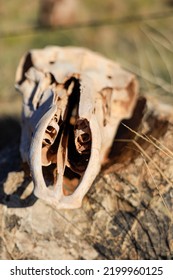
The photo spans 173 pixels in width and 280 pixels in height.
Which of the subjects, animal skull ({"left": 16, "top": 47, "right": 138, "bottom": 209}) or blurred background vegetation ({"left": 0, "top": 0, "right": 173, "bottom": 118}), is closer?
animal skull ({"left": 16, "top": 47, "right": 138, "bottom": 209})

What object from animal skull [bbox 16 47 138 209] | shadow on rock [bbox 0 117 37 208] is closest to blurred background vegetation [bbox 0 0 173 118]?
animal skull [bbox 16 47 138 209]

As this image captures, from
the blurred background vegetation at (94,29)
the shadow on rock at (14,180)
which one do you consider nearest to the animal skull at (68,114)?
the shadow on rock at (14,180)

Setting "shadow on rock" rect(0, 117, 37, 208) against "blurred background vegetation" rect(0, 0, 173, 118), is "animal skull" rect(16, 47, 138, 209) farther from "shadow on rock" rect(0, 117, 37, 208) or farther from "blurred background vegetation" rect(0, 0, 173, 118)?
"blurred background vegetation" rect(0, 0, 173, 118)

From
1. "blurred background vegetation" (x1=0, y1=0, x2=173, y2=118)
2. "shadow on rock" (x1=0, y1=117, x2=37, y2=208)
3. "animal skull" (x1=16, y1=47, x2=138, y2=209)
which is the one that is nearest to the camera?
"animal skull" (x1=16, y1=47, x2=138, y2=209)

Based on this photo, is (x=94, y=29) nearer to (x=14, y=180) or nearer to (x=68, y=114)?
(x=68, y=114)

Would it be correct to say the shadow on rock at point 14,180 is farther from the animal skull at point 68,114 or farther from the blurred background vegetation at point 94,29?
the blurred background vegetation at point 94,29
